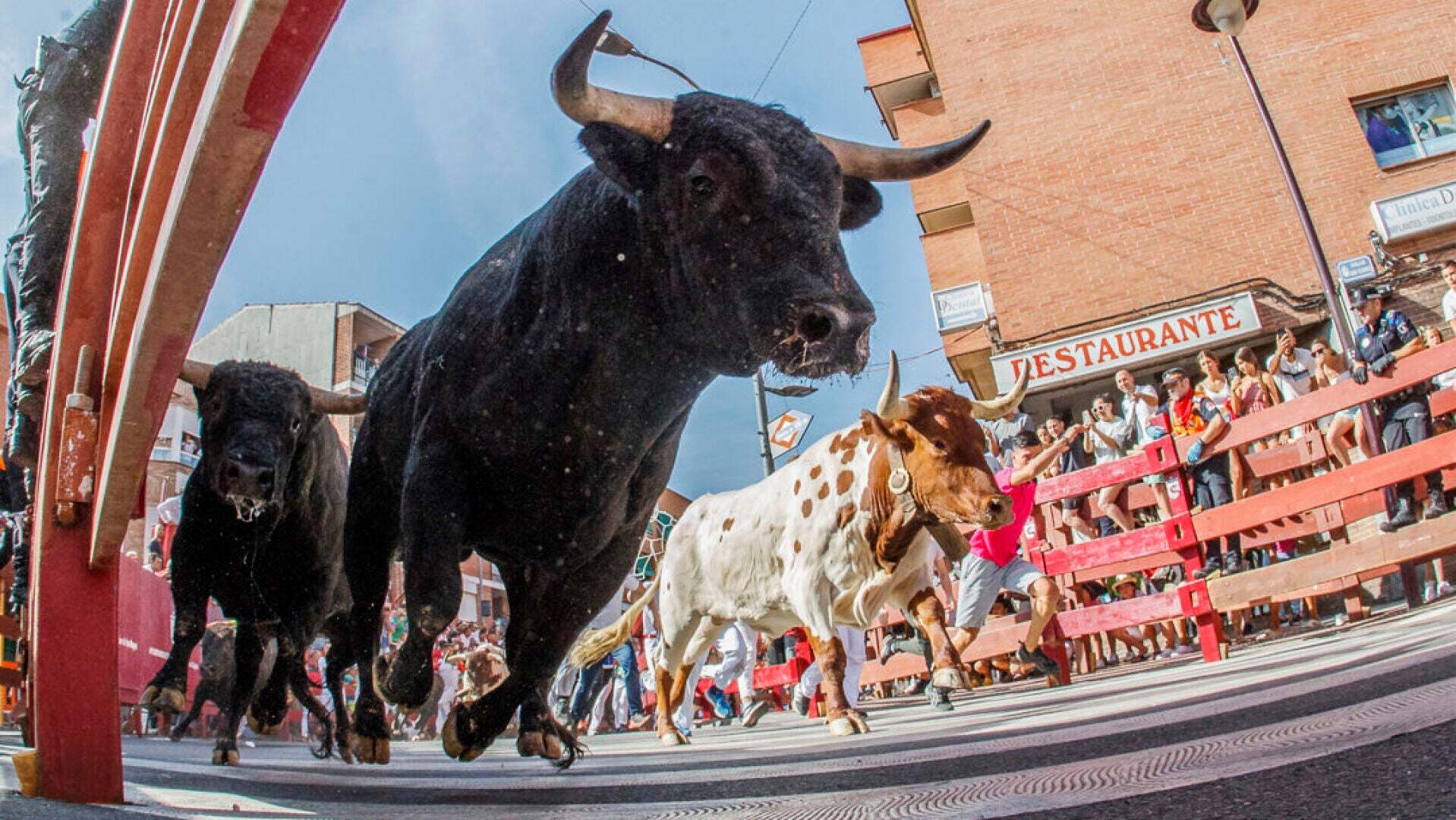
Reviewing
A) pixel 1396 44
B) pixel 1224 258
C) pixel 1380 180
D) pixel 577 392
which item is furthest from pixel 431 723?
pixel 1396 44

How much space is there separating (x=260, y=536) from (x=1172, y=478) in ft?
24.0

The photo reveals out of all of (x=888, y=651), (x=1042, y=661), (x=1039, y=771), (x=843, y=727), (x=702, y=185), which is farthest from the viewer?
(x=888, y=651)

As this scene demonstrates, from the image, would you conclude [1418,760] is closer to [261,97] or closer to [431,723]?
[261,97]

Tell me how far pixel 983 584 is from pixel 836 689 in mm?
2389

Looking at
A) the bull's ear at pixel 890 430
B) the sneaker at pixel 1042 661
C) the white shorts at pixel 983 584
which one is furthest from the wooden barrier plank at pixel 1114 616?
the bull's ear at pixel 890 430

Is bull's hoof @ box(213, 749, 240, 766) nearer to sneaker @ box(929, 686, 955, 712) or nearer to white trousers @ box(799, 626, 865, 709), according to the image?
white trousers @ box(799, 626, 865, 709)

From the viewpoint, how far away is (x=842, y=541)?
7035mm

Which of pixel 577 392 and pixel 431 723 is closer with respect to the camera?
pixel 577 392

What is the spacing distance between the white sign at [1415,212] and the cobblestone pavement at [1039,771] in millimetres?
17613

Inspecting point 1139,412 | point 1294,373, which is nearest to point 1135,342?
point 1294,373

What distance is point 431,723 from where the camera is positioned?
15.1 metres

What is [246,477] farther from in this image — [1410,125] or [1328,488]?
[1410,125]

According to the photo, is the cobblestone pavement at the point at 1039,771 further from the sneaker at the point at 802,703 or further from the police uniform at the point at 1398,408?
the sneaker at the point at 802,703

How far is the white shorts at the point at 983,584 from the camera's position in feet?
26.2
